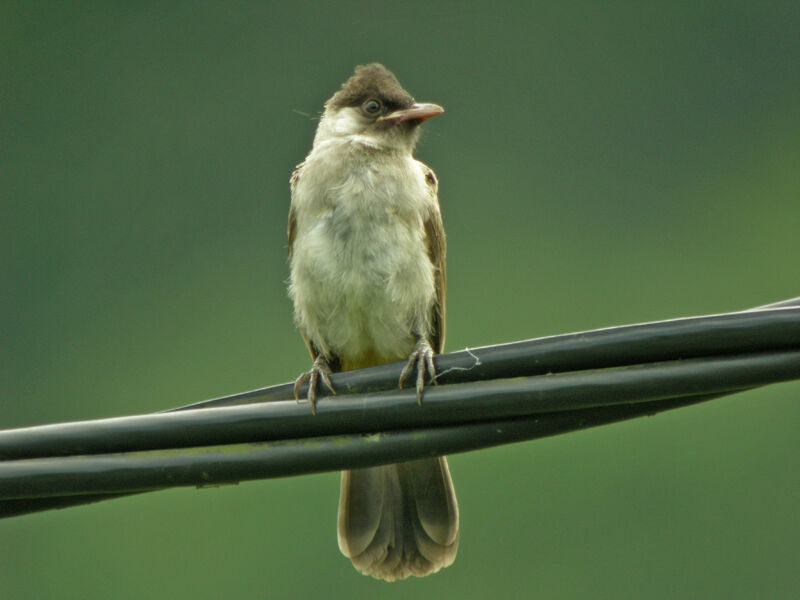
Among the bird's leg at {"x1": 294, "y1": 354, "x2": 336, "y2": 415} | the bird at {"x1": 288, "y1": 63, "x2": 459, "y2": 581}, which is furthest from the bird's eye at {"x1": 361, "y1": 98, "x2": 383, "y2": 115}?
the bird's leg at {"x1": 294, "y1": 354, "x2": 336, "y2": 415}

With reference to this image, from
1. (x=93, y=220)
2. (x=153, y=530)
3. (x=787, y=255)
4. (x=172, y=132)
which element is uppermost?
(x=172, y=132)

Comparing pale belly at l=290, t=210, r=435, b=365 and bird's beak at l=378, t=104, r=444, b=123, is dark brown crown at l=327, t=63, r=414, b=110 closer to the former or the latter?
bird's beak at l=378, t=104, r=444, b=123

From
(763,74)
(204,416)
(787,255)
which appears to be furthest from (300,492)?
(204,416)

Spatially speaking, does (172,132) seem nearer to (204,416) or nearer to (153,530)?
(153,530)

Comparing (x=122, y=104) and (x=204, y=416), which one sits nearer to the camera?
(x=204, y=416)

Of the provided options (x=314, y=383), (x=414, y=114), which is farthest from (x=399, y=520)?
(x=414, y=114)

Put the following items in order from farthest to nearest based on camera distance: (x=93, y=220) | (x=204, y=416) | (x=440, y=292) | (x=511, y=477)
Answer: (x=93, y=220), (x=511, y=477), (x=440, y=292), (x=204, y=416)

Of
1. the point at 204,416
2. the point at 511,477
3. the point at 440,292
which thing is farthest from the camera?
the point at 511,477
